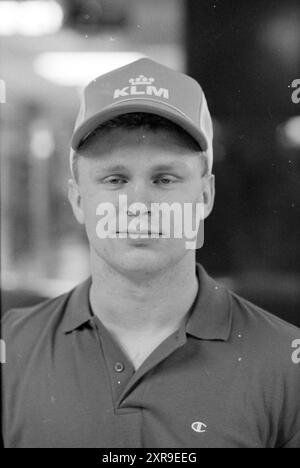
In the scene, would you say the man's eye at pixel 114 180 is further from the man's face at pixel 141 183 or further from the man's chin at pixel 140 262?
the man's chin at pixel 140 262

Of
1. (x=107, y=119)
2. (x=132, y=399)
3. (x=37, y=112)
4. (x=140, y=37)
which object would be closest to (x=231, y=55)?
(x=140, y=37)

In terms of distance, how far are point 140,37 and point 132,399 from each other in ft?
2.86

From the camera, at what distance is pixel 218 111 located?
1570 mm

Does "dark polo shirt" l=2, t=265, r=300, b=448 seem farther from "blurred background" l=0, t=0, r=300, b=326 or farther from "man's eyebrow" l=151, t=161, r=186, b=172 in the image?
"man's eyebrow" l=151, t=161, r=186, b=172

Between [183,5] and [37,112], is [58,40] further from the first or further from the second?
[183,5]

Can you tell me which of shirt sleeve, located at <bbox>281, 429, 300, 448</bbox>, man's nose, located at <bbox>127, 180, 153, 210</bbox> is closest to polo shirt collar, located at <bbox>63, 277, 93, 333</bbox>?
man's nose, located at <bbox>127, 180, 153, 210</bbox>

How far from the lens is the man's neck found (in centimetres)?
156

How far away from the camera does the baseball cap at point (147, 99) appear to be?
57.4 inches

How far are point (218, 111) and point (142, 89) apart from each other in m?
0.21

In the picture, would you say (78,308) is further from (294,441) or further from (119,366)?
(294,441)

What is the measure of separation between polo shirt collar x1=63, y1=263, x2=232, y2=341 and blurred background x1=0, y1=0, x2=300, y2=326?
3 centimetres

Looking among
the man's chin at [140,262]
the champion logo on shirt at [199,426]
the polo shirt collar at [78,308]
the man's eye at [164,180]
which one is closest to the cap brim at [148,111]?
the man's eye at [164,180]

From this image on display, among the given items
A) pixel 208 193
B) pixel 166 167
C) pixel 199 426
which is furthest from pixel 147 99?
pixel 199 426

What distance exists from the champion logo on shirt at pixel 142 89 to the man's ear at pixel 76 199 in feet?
0.81
